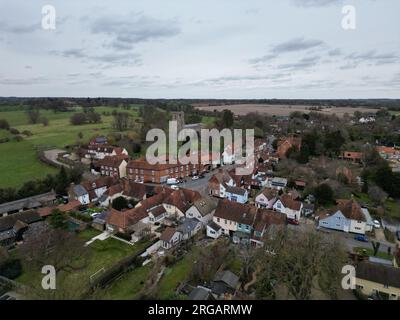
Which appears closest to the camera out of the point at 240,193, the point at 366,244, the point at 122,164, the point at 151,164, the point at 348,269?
the point at 348,269

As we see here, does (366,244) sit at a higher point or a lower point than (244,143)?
lower

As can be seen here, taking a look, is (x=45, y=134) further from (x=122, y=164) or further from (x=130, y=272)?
(x=130, y=272)

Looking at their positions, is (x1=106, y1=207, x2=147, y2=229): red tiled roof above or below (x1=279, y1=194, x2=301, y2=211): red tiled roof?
below

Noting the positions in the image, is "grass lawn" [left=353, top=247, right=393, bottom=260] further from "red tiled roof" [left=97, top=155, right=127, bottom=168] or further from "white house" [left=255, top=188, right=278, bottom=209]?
"red tiled roof" [left=97, top=155, right=127, bottom=168]

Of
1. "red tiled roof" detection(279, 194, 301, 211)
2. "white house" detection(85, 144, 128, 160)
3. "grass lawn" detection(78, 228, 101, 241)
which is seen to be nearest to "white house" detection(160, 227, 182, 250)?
"grass lawn" detection(78, 228, 101, 241)
